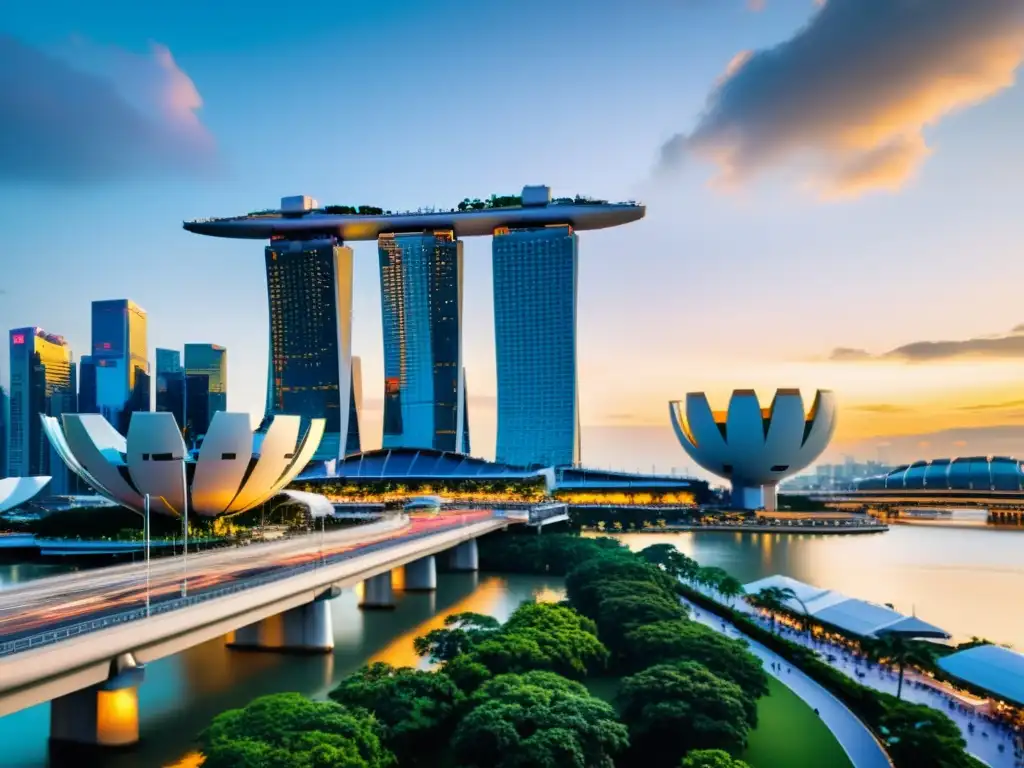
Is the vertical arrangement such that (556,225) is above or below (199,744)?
above

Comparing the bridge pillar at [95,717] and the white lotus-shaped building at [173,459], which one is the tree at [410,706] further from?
the white lotus-shaped building at [173,459]

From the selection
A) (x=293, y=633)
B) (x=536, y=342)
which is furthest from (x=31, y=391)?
(x=293, y=633)

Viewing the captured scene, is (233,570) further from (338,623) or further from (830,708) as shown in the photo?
(830,708)

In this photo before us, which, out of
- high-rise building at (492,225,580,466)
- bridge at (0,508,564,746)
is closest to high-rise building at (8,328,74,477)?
high-rise building at (492,225,580,466)

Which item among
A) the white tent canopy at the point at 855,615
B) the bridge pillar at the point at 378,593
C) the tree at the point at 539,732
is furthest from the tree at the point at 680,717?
the bridge pillar at the point at 378,593

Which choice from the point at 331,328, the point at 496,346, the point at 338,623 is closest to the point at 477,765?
the point at 338,623

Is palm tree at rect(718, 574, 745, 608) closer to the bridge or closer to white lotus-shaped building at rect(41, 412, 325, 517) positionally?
the bridge
